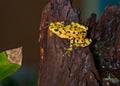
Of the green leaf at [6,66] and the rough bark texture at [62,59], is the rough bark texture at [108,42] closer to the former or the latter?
the rough bark texture at [62,59]

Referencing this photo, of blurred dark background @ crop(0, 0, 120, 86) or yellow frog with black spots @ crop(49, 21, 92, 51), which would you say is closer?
yellow frog with black spots @ crop(49, 21, 92, 51)

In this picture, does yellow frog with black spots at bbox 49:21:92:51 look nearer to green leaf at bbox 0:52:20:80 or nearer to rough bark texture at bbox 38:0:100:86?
rough bark texture at bbox 38:0:100:86

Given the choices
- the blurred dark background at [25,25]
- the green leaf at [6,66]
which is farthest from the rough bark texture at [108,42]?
the blurred dark background at [25,25]

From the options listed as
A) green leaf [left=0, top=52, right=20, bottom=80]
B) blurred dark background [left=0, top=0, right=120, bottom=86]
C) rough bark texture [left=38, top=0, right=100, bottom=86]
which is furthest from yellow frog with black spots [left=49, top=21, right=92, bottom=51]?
blurred dark background [left=0, top=0, right=120, bottom=86]

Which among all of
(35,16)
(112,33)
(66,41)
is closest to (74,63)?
(66,41)

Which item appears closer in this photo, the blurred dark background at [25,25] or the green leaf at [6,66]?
the green leaf at [6,66]

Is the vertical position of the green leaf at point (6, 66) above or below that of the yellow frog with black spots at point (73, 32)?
below

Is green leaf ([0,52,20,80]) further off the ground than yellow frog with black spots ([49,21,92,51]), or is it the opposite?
yellow frog with black spots ([49,21,92,51])

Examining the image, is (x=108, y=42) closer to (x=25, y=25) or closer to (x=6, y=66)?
(x=6, y=66)
